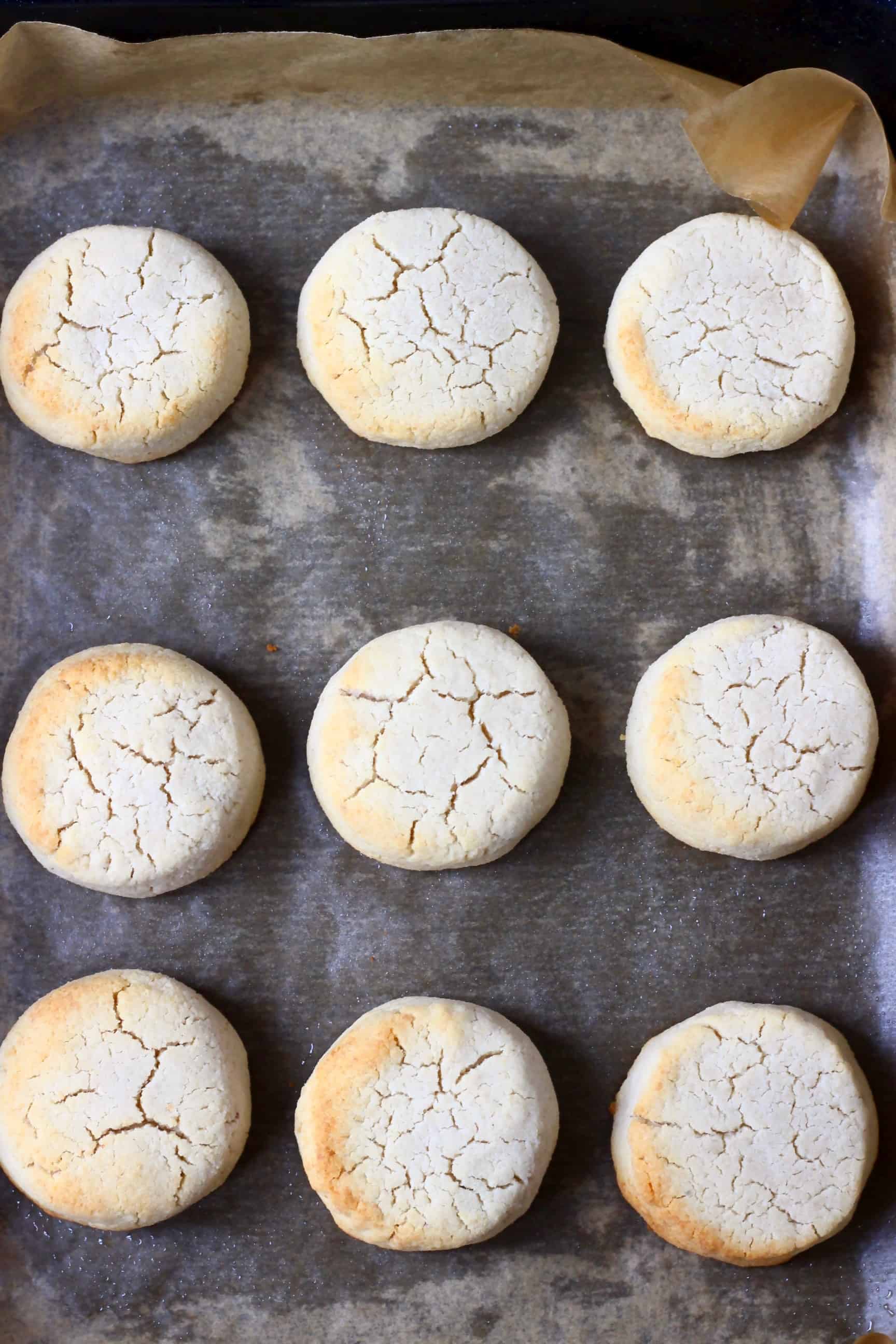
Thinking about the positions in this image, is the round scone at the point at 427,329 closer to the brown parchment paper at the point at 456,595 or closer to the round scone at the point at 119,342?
the brown parchment paper at the point at 456,595

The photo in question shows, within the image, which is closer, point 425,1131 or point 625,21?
point 425,1131

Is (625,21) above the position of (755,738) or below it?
above

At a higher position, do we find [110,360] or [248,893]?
[110,360]

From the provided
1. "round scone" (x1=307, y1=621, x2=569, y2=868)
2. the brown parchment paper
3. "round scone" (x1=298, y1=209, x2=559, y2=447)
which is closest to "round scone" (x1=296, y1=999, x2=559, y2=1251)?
the brown parchment paper

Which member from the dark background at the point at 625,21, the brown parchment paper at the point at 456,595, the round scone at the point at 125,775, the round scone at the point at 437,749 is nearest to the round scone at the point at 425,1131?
the brown parchment paper at the point at 456,595

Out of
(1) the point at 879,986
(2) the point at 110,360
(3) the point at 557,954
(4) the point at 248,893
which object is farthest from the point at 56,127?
(1) the point at 879,986

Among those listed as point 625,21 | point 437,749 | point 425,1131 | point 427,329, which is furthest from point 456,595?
point 625,21

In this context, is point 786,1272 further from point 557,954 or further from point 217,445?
point 217,445

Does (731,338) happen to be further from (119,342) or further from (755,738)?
(119,342)
